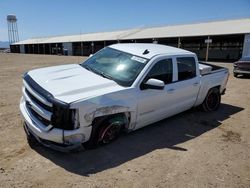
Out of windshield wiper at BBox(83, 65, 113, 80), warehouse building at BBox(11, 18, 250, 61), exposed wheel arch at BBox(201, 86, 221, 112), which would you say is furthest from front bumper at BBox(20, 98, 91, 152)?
warehouse building at BBox(11, 18, 250, 61)

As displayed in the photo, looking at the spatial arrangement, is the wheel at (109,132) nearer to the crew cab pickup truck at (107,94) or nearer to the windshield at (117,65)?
the crew cab pickup truck at (107,94)

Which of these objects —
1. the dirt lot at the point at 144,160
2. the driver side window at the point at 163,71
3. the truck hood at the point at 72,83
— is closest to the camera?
the dirt lot at the point at 144,160

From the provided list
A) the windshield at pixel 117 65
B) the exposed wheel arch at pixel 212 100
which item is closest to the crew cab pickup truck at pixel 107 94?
the windshield at pixel 117 65

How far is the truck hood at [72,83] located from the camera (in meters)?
3.88

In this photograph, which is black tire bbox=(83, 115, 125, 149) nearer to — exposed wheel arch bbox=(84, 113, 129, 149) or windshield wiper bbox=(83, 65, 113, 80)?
exposed wheel arch bbox=(84, 113, 129, 149)

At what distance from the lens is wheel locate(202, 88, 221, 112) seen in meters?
6.99

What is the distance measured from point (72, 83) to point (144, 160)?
5.98 feet

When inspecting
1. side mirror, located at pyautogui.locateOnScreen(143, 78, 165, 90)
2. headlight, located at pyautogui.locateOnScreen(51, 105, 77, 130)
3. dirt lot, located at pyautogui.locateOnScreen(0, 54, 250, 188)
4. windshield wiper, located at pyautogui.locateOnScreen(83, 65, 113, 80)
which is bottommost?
dirt lot, located at pyautogui.locateOnScreen(0, 54, 250, 188)

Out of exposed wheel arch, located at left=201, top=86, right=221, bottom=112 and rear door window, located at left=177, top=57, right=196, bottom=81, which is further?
exposed wheel arch, located at left=201, top=86, right=221, bottom=112

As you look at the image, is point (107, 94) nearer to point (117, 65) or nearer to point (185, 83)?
point (117, 65)

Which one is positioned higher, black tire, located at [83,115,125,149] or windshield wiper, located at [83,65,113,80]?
windshield wiper, located at [83,65,113,80]

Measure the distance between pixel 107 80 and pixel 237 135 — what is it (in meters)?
3.19

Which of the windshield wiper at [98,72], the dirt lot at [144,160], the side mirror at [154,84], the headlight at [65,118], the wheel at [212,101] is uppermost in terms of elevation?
the windshield wiper at [98,72]

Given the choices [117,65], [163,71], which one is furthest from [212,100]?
[117,65]
